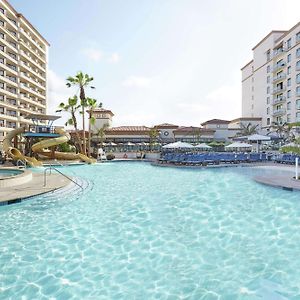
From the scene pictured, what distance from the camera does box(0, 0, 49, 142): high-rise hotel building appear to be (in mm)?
→ 46812

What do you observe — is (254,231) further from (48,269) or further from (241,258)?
(48,269)

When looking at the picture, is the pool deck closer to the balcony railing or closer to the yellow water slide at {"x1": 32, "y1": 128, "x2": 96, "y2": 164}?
the yellow water slide at {"x1": 32, "y1": 128, "x2": 96, "y2": 164}

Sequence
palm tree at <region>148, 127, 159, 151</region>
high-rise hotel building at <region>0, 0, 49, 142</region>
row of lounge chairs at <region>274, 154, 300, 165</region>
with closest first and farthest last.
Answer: row of lounge chairs at <region>274, 154, 300, 165</region>
high-rise hotel building at <region>0, 0, 49, 142</region>
palm tree at <region>148, 127, 159, 151</region>

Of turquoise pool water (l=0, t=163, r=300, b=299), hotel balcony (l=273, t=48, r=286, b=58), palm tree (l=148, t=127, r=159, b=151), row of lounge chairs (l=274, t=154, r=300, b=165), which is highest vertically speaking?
hotel balcony (l=273, t=48, r=286, b=58)

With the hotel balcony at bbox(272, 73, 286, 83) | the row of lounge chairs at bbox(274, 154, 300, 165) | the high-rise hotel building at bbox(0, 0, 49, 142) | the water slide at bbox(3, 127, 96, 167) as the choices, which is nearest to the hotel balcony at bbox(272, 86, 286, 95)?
the hotel balcony at bbox(272, 73, 286, 83)

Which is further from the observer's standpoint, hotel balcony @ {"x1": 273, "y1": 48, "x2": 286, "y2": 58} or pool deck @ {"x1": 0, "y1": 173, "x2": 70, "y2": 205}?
hotel balcony @ {"x1": 273, "y1": 48, "x2": 286, "y2": 58}

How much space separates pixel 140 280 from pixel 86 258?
1.67 metres

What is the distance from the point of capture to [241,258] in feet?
21.6

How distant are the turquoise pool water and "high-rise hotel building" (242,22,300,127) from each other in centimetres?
4715

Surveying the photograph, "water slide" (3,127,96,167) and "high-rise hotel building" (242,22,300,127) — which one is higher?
"high-rise hotel building" (242,22,300,127)

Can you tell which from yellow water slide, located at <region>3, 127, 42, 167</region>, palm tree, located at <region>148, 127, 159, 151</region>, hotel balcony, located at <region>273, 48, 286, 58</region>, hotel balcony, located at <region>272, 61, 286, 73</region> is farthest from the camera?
hotel balcony, located at <region>272, 61, 286, 73</region>

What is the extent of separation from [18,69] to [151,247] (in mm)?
55025

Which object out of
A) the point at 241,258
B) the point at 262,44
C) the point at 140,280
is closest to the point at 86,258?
the point at 140,280

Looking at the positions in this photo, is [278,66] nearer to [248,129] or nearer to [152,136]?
[248,129]
